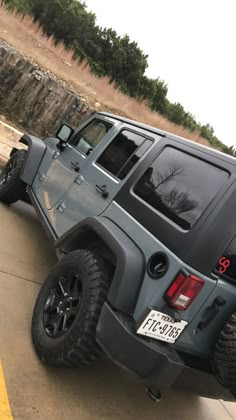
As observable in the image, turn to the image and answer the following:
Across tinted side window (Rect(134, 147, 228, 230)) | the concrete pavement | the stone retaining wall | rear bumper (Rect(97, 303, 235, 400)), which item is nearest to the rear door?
tinted side window (Rect(134, 147, 228, 230))

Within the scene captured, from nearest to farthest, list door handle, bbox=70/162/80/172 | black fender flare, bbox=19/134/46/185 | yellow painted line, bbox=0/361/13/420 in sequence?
1. yellow painted line, bbox=0/361/13/420
2. door handle, bbox=70/162/80/172
3. black fender flare, bbox=19/134/46/185

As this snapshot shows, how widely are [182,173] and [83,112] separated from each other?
9.36 meters

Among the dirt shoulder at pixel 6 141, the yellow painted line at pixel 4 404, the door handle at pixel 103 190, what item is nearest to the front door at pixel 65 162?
the door handle at pixel 103 190

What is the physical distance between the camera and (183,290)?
2.29 meters

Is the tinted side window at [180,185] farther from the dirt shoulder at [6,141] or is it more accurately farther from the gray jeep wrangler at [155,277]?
the dirt shoulder at [6,141]

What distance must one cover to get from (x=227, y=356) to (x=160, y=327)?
0.40 m

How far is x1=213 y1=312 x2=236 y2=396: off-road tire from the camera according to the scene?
2.25 metres

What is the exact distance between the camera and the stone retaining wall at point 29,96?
34.6ft

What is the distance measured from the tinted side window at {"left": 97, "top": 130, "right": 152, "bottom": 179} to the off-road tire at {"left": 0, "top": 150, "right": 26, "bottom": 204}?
1.67 m

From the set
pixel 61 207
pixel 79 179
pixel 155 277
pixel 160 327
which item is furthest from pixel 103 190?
pixel 160 327

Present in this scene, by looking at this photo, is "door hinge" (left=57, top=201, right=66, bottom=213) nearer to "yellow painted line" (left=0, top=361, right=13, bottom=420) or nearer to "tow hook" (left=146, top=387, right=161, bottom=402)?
"yellow painted line" (left=0, top=361, right=13, bottom=420)

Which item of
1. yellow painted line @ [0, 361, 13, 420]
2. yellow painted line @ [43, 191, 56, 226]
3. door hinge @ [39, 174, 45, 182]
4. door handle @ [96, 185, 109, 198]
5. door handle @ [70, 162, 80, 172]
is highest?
door handle @ [96, 185, 109, 198]

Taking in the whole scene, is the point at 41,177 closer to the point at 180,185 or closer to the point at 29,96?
the point at 180,185

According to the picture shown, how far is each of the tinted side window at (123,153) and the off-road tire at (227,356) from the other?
1411 mm
